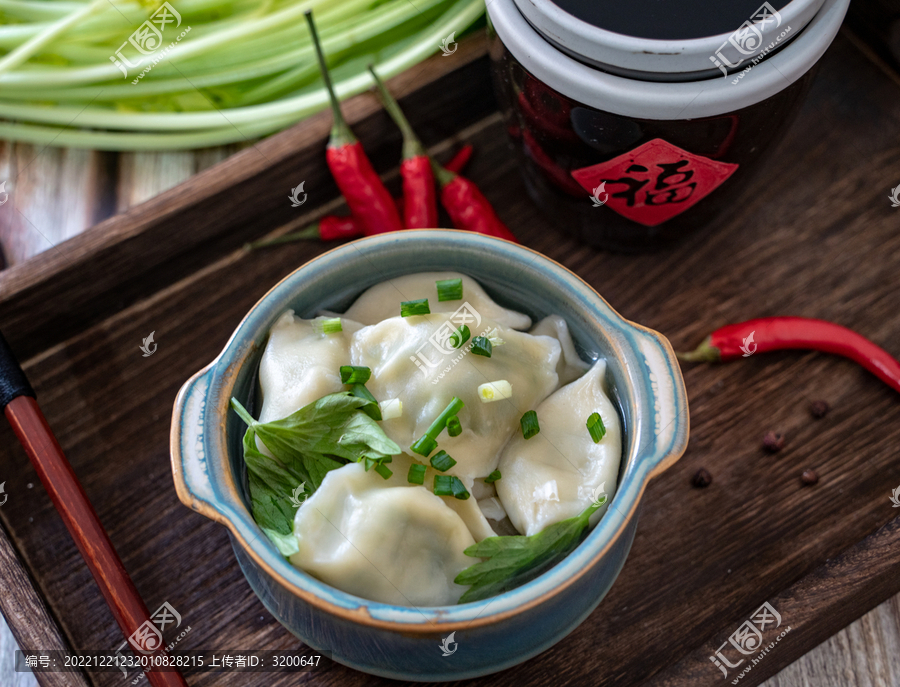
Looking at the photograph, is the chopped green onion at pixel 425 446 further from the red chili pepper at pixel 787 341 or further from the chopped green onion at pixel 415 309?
the red chili pepper at pixel 787 341

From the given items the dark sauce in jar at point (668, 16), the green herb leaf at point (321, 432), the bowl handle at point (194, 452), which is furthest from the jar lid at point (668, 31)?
the bowl handle at point (194, 452)

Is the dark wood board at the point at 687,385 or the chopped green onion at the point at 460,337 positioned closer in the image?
the chopped green onion at the point at 460,337

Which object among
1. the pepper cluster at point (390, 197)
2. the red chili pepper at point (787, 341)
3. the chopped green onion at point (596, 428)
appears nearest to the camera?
the chopped green onion at point (596, 428)

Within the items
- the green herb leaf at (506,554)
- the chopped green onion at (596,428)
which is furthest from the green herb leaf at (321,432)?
the chopped green onion at (596,428)

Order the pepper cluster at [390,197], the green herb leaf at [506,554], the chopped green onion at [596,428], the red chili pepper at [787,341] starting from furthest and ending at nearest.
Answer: the pepper cluster at [390,197], the red chili pepper at [787,341], the chopped green onion at [596,428], the green herb leaf at [506,554]

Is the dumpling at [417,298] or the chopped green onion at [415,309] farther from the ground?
the chopped green onion at [415,309]

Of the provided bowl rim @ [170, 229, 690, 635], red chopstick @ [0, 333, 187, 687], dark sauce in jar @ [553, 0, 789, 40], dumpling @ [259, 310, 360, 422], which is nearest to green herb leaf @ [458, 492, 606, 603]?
bowl rim @ [170, 229, 690, 635]

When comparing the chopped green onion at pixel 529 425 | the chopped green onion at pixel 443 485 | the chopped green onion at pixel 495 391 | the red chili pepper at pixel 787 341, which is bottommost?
the red chili pepper at pixel 787 341

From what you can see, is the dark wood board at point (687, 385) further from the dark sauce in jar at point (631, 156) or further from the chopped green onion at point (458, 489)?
the chopped green onion at point (458, 489)
